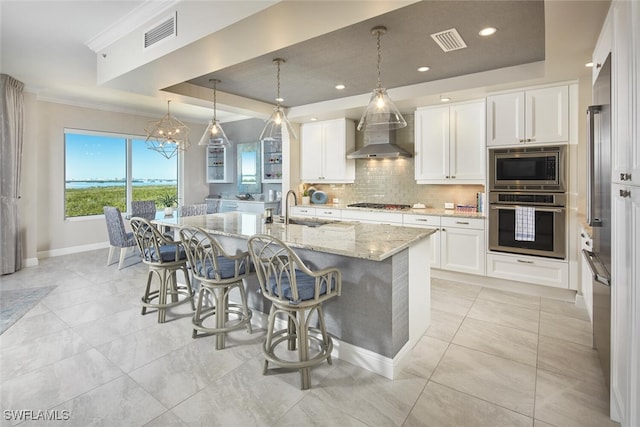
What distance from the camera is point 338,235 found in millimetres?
2535

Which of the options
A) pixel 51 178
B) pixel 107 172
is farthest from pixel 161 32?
pixel 107 172

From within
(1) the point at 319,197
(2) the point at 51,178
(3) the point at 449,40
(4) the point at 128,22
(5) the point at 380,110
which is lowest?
(1) the point at 319,197

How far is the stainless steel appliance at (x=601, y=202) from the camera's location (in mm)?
1824

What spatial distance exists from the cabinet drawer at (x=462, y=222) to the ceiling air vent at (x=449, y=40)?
6.52ft

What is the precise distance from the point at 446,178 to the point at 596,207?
2.34m

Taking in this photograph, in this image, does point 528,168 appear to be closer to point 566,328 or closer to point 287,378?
point 566,328

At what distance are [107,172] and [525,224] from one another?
7.33m

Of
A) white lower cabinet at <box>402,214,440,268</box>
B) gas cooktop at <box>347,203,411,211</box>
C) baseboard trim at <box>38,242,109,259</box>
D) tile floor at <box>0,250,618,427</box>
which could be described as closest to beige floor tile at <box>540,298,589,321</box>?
tile floor at <box>0,250,618,427</box>

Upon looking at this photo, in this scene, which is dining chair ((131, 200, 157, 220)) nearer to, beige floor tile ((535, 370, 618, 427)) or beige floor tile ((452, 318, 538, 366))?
beige floor tile ((452, 318, 538, 366))

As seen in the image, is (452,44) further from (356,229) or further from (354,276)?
(354,276)

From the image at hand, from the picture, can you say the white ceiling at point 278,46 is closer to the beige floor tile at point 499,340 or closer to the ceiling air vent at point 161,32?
the ceiling air vent at point 161,32

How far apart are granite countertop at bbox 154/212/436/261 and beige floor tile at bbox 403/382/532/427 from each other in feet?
2.97

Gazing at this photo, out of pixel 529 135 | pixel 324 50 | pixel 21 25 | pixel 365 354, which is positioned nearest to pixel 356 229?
pixel 365 354

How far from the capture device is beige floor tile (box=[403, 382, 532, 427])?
1.77 m
